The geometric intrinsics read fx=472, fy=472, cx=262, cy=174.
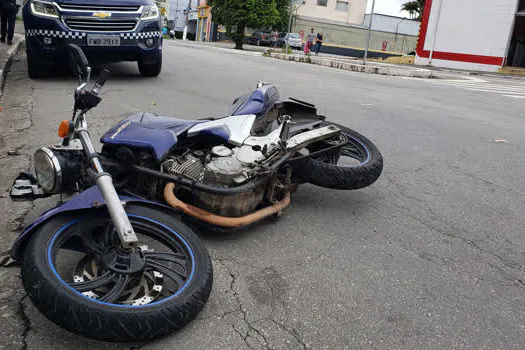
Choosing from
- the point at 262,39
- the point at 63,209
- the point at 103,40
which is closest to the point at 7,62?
the point at 103,40

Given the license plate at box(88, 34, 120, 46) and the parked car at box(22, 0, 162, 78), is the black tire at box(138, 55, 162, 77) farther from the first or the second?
the license plate at box(88, 34, 120, 46)

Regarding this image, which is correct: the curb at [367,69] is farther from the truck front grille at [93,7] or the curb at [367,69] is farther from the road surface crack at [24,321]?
the road surface crack at [24,321]

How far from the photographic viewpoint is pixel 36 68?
25.5 ft

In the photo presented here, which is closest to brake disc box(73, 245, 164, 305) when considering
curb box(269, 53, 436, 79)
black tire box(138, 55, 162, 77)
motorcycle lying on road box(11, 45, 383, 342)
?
motorcycle lying on road box(11, 45, 383, 342)

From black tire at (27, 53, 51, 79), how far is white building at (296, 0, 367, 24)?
164ft

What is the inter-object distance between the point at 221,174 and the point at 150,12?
589 centimetres

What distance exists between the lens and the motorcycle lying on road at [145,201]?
1934 millimetres

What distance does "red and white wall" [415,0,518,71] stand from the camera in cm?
2683

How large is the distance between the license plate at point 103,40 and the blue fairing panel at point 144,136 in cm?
485

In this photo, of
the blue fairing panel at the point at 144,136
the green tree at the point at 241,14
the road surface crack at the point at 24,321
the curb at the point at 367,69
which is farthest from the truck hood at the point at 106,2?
the green tree at the point at 241,14

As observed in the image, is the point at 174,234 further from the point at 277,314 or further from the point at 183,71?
the point at 183,71

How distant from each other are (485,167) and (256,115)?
2.75 metres

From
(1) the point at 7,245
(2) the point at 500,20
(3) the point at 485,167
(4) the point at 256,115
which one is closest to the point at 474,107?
(3) the point at 485,167

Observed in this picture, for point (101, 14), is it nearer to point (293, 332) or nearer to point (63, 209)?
point (63, 209)
